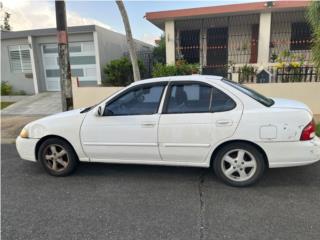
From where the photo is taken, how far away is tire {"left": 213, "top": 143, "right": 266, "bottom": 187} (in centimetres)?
358

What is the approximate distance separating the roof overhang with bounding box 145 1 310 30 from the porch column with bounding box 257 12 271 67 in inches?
12.0

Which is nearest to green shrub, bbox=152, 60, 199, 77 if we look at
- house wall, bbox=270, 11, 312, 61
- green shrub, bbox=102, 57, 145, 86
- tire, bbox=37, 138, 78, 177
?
green shrub, bbox=102, 57, 145, 86

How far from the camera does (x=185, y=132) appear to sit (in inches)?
145

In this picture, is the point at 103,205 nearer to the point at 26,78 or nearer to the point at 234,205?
the point at 234,205

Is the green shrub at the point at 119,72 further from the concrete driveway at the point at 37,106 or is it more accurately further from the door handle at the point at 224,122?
the door handle at the point at 224,122

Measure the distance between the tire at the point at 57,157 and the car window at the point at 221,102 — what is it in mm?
2290

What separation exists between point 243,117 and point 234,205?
1115 mm

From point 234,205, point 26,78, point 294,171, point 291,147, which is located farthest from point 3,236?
point 26,78

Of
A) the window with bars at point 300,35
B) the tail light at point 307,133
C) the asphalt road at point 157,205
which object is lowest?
the asphalt road at point 157,205

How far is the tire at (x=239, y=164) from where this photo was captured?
3.58 m

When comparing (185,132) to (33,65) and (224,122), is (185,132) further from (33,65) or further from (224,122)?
(33,65)

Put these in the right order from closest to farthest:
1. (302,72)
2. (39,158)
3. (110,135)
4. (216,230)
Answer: (216,230), (110,135), (39,158), (302,72)

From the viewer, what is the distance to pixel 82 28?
1177 centimetres

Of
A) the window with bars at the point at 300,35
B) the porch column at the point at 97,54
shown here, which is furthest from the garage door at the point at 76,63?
the window with bars at the point at 300,35
